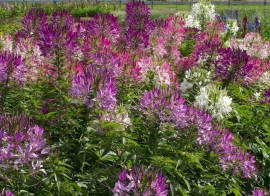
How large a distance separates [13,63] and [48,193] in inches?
39.5

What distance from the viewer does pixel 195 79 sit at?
4.48m

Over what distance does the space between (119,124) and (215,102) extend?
97 centimetres

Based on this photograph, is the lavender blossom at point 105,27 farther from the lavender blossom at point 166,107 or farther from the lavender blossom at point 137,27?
the lavender blossom at point 166,107

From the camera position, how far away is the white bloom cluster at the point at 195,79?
14.6ft

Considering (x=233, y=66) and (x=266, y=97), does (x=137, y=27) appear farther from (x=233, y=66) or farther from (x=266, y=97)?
(x=266, y=97)

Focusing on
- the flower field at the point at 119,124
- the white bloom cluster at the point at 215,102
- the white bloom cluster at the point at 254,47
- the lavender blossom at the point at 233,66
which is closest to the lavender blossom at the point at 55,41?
the flower field at the point at 119,124

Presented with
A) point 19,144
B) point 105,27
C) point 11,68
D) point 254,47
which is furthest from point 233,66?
point 19,144

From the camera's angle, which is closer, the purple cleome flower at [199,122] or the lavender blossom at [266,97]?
the purple cleome flower at [199,122]

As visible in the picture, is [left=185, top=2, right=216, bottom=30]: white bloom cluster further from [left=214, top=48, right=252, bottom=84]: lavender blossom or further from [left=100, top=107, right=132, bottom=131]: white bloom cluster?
[left=100, top=107, right=132, bottom=131]: white bloom cluster

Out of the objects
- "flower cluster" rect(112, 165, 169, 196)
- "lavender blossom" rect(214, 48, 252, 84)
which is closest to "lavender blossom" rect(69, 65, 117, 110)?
"flower cluster" rect(112, 165, 169, 196)

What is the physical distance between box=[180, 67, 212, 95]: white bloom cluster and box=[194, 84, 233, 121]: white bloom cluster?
0.60 m

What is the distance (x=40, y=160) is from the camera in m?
2.58

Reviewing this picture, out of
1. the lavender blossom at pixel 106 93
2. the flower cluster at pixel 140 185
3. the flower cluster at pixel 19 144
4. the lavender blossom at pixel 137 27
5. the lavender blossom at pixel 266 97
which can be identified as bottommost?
the lavender blossom at pixel 266 97

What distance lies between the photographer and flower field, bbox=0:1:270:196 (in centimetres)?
260
